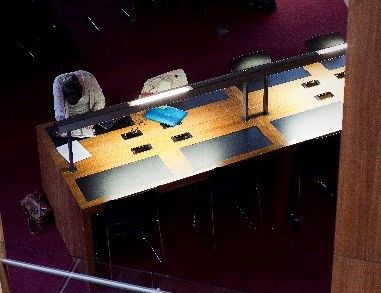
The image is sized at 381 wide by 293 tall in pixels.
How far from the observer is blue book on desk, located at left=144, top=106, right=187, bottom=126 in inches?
289

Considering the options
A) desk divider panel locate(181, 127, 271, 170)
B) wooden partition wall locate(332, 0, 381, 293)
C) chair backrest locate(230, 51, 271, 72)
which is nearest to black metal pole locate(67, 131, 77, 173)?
desk divider panel locate(181, 127, 271, 170)

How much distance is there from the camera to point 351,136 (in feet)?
13.1

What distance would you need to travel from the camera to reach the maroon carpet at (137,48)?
28.4ft

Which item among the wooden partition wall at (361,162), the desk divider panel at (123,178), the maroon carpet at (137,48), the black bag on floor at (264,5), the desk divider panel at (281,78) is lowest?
the maroon carpet at (137,48)

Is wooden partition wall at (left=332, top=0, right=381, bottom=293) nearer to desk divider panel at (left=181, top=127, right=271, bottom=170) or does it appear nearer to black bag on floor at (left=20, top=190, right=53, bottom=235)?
desk divider panel at (left=181, top=127, right=271, bottom=170)

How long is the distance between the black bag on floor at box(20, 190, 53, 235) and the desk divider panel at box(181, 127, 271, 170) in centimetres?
141

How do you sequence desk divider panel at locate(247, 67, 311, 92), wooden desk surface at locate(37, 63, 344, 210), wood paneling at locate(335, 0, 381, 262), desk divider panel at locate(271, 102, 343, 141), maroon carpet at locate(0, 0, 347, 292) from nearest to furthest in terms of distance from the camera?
wood paneling at locate(335, 0, 381, 262) → wooden desk surface at locate(37, 63, 344, 210) → desk divider panel at locate(271, 102, 343, 141) → desk divider panel at locate(247, 67, 311, 92) → maroon carpet at locate(0, 0, 347, 292)

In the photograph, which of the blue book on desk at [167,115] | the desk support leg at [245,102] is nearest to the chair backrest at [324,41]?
the desk support leg at [245,102]

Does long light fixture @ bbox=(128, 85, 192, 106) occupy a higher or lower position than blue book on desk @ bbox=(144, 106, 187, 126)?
higher

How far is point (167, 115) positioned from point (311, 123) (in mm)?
1290

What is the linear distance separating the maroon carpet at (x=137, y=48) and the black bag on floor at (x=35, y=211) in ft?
0.78

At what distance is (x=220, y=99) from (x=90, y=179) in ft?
5.53

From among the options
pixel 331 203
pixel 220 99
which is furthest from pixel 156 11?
pixel 331 203

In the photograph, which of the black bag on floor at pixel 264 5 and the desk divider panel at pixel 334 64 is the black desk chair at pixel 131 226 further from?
the black bag on floor at pixel 264 5
